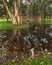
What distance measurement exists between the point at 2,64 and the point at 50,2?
221 feet

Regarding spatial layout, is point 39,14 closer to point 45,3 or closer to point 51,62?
point 45,3

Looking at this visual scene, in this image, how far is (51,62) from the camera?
8.39m

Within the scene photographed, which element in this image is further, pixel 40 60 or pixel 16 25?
pixel 16 25

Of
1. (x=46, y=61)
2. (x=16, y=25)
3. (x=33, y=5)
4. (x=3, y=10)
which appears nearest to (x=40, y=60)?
(x=46, y=61)

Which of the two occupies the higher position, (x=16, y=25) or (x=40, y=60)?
(x=40, y=60)

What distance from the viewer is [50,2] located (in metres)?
74.3

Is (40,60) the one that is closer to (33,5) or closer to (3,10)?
(3,10)

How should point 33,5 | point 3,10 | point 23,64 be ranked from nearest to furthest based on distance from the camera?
point 23,64, point 3,10, point 33,5

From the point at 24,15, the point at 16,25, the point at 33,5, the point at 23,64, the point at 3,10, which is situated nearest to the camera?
the point at 23,64

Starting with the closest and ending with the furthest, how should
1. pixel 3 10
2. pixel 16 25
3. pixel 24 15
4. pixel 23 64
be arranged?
pixel 23 64
pixel 16 25
pixel 3 10
pixel 24 15

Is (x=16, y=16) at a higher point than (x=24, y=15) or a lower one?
higher

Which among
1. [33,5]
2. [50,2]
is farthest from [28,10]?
[50,2]

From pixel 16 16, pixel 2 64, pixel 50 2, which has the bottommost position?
pixel 50 2

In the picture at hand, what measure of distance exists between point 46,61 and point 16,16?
29673 mm
